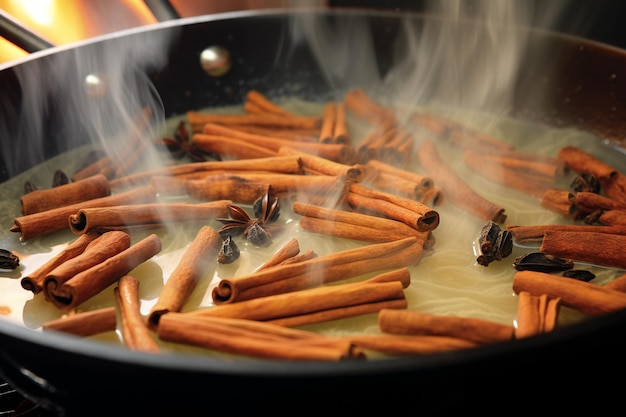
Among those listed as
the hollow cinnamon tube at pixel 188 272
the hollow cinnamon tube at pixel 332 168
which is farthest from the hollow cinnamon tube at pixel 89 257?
the hollow cinnamon tube at pixel 332 168

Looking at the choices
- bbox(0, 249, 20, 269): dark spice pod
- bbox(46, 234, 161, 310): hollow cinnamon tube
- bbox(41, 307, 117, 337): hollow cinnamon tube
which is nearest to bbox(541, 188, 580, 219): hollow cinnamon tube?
bbox(46, 234, 161, 310): hollow cinnamon tube

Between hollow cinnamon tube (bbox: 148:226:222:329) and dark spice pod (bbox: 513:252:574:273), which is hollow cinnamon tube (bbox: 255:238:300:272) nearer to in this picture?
hollow cinnamon tube (bbox: 148:226:222:329)

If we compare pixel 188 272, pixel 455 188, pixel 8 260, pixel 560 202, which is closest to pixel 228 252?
pixel 188 272

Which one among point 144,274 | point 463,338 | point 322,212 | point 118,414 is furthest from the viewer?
point 322,212

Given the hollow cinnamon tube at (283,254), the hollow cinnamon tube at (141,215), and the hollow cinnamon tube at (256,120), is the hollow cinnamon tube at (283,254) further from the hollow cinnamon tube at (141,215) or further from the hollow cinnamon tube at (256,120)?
the hollow cinnamon tube at (256,120)

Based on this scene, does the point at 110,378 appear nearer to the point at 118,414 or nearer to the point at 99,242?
the point at 118,414

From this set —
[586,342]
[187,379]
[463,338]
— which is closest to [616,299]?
[463,338]
